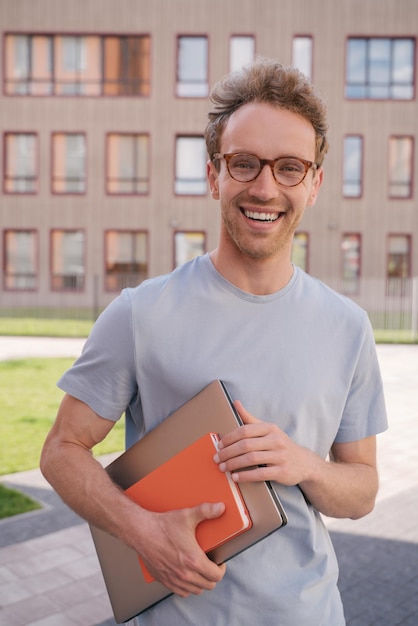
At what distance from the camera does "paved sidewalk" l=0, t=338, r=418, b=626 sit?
145 inches

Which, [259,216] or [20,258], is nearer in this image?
[259,216]

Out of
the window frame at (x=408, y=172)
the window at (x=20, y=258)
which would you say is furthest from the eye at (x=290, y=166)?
the window frame at (x=408, y=172)

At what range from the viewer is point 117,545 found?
150cm

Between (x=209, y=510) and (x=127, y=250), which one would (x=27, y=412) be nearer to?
(x=209, y=510)

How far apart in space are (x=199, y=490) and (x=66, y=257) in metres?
24.9

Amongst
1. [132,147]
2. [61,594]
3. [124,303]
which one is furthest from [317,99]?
[132,147]

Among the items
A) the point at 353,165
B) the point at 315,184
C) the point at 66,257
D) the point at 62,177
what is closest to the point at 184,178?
the point at 62,177

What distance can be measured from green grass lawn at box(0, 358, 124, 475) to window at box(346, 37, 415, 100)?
18.6m

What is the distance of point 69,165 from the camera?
25516 mm

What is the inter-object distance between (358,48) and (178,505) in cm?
2705

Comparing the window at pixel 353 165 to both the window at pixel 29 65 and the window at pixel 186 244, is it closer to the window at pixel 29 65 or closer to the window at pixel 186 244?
the window at pixel 186 244

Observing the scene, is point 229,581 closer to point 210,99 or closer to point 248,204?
point 248,204

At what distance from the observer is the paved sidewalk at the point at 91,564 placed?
3.68 meters

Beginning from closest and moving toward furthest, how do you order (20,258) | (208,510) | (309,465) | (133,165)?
(208,510) < (309,465) < (133,165) < (20,258)
